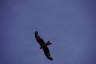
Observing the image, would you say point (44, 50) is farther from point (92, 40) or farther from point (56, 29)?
point (92, 40)

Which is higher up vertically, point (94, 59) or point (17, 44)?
point (17, 44)

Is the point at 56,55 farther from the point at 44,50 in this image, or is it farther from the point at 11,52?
the point at 11,52

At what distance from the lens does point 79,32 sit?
326 cm

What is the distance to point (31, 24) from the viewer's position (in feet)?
10.6

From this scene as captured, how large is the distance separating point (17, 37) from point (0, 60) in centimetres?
25

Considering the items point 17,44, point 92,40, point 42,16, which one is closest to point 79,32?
point 92,40

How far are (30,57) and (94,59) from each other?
1.87ft

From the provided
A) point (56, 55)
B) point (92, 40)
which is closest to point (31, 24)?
point (56, 55)

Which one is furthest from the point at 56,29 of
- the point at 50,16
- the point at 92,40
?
the point at 92,40

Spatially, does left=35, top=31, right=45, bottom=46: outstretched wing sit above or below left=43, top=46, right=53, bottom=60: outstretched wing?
above

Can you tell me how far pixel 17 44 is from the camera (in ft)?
10.6

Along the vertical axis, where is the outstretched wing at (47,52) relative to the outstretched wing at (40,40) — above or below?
below

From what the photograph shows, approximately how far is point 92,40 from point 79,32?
0.14 m

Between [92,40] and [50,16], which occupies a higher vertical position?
[50,16]
